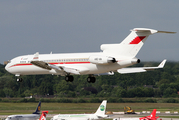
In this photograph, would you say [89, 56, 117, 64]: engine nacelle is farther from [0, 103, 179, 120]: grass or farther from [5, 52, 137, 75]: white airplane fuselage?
[0, 103, 179, 120]: grass

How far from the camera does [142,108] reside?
11275 centimetres

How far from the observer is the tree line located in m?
135

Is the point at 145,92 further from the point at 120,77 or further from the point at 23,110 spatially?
the point at 23,110

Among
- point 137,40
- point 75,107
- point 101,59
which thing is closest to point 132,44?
point 137,40

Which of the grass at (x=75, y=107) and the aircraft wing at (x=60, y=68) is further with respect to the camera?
the grass at (x=75, y=107)

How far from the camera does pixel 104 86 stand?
15375 centimetres

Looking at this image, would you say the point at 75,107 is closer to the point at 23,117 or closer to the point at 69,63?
the point at 23,117

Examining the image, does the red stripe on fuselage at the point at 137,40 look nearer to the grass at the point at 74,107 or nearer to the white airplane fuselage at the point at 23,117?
the white airplane fuselage at the point at 23,117

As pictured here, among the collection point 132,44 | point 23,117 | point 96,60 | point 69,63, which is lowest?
point 23,117

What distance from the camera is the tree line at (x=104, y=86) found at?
135 meters

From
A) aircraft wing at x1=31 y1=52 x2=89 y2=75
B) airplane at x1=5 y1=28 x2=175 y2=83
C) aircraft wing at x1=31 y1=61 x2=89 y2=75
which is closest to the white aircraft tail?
airplane at x1=5 y1=28 x2=175 y2=83

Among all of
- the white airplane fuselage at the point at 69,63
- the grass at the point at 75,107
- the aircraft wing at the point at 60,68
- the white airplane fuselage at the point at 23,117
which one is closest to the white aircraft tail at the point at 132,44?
the white airplane fuselage at the point at 69,63

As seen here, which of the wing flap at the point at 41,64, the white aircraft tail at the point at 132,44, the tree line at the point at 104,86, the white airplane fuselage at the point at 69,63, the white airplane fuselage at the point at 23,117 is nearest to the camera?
the white aircraft tail at the point at 132,44

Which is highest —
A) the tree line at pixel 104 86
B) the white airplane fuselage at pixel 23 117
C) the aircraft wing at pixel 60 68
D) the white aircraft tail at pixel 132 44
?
the tree line at pixel 104 86
